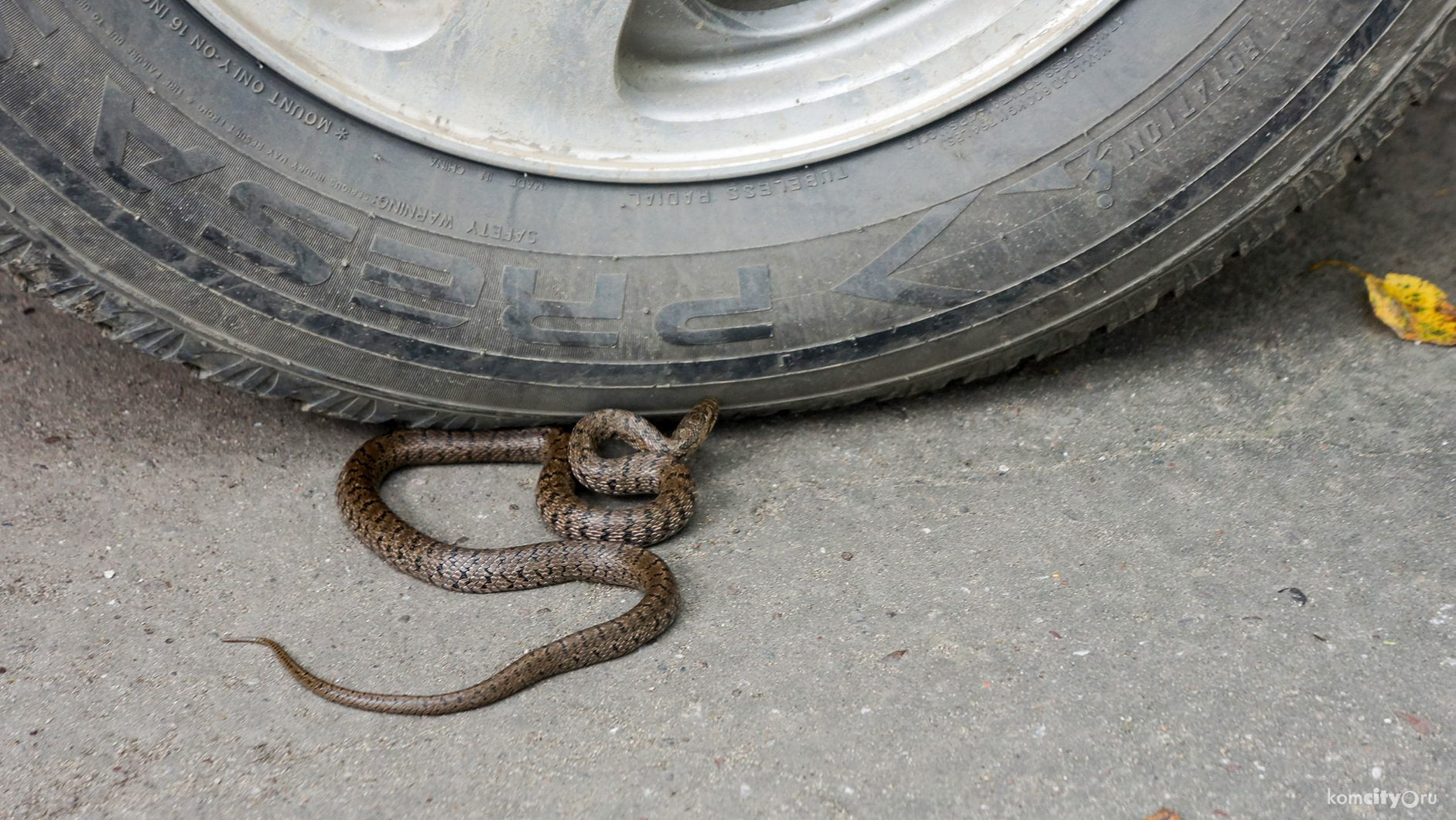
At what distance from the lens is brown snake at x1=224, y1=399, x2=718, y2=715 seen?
2.09 metres

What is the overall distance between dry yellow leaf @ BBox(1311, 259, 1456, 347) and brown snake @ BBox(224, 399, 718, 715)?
1.90 m

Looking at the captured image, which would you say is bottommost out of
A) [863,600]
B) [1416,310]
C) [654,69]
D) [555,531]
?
[863,600]

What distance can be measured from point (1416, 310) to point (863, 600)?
71.9 inches

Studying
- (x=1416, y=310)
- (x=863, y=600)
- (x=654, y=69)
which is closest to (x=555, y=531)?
(x=863, y=600)

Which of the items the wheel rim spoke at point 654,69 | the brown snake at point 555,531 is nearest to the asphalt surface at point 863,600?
the brown snake at point 555,531

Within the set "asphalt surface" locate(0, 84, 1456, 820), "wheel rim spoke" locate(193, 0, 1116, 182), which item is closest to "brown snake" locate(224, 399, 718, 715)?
"asphalt surface" locate(0, 84, 1456, 820)

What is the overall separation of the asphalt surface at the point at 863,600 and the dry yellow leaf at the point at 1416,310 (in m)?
0.06

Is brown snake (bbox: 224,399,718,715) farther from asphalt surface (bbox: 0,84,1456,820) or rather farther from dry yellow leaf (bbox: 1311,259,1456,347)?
dry yellow leaf (bbox: 1311,259,1456,347)

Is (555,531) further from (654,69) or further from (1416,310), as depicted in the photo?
(1416,310)

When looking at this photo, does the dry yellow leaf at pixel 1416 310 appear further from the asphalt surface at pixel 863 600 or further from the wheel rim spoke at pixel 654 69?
the wheel rim spoke at pixel 654 69

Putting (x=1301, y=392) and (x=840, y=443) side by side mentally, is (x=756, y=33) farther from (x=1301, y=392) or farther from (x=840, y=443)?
(x=1301, y=392)

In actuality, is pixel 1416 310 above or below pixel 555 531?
above

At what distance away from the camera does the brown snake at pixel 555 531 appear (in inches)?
82.3

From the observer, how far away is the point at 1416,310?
9.14ft
